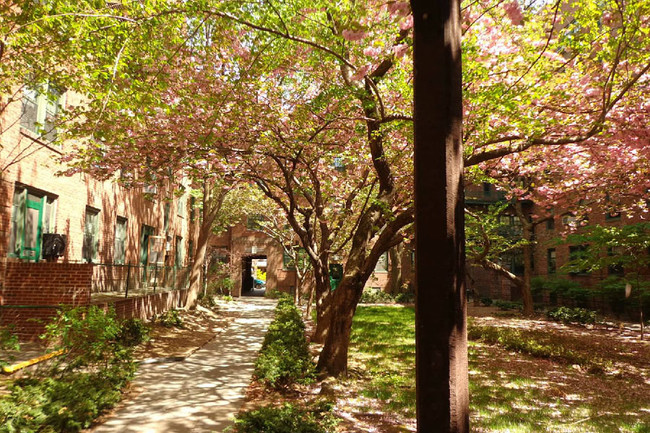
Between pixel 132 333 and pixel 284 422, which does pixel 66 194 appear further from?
pixel 284 422

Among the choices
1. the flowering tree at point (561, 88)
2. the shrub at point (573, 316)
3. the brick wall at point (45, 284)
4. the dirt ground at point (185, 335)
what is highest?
the flowering tree at point (561, 88)

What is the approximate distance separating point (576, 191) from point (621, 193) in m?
1.33

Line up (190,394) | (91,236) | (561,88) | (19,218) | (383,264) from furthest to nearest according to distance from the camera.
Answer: (383,264) → (91,236) → (19,218) → (561,88) → (190,394)

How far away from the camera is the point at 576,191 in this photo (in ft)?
46.1

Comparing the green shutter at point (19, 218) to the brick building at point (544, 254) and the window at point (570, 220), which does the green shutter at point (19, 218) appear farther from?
the window at point (570, 220)

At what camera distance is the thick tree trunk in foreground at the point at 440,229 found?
7.61 feet

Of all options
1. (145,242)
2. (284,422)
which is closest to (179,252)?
(145,242)

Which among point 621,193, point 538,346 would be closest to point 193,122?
point 538,346

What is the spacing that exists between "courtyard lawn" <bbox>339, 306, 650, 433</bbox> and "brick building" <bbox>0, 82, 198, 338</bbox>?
268 inches

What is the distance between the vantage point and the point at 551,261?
1256 inches

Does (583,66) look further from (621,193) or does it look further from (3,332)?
(3,332)

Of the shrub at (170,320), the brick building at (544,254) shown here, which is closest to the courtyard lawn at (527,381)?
the shrub at (170,320)

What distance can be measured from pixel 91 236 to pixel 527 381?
15394 millimetres

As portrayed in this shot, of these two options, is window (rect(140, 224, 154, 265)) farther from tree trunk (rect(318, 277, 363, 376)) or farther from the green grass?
tree trunk (rect(318, 277, 363, 376))
